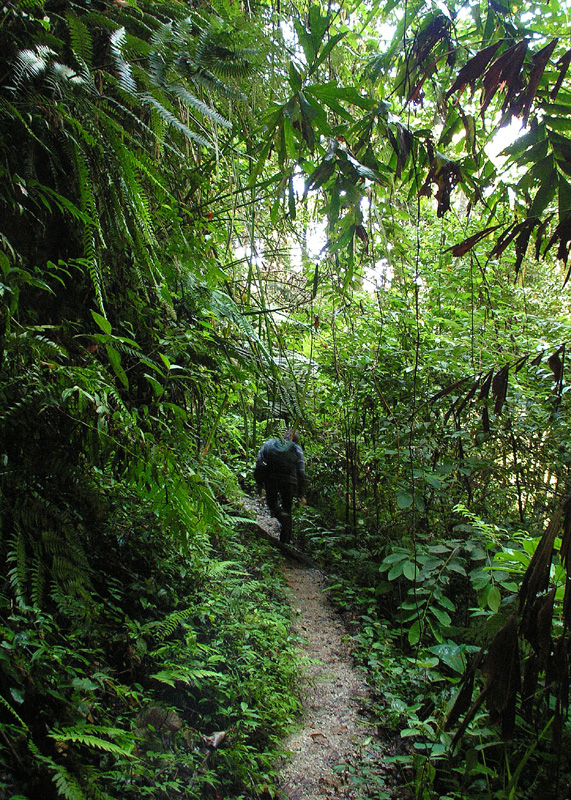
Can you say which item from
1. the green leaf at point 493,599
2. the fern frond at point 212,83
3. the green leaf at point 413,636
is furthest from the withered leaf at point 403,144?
the green leaf at point 413,636

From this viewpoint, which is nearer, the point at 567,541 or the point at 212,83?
the point at 567,541

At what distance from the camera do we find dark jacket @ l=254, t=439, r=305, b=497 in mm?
5539

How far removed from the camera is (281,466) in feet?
18.2

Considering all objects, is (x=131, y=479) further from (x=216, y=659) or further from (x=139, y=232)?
(x=216, y=659)

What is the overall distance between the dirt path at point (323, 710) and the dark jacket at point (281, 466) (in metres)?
1.55

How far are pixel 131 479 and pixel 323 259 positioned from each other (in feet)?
4.59

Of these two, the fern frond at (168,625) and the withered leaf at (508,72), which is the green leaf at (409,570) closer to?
the fern frond at (168,625)

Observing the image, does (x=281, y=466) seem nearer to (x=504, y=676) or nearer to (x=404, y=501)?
(x=404, y=501)

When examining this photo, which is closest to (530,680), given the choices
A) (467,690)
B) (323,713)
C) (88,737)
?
(467,690)

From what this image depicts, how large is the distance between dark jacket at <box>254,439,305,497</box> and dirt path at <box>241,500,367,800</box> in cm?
155

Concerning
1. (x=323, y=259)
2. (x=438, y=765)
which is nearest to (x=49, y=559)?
(x=323, y=259)

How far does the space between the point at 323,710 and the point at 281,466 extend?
10.2 feet

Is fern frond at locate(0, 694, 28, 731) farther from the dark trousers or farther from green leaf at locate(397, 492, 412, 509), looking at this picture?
the dark trousers

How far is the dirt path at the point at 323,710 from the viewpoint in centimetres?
206
